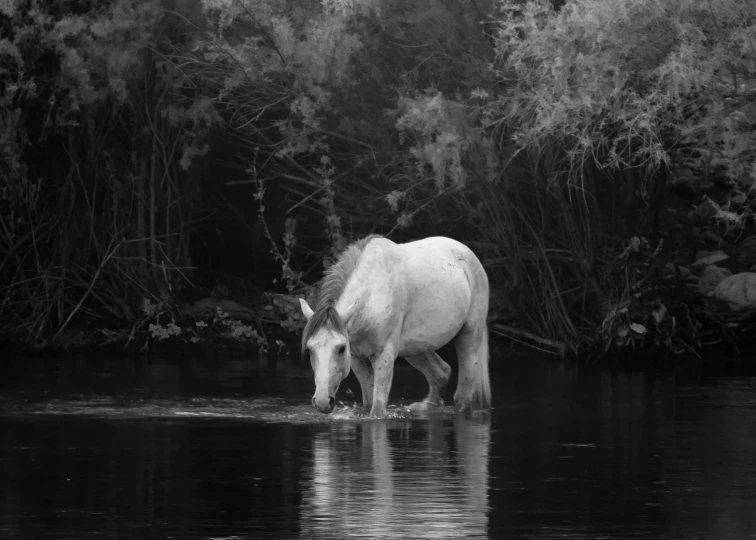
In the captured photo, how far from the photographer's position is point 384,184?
2122 cm

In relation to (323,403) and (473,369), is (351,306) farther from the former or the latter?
(473,369)

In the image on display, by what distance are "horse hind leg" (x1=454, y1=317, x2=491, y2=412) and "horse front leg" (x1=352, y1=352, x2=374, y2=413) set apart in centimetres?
94

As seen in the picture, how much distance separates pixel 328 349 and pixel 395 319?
1.10 meters

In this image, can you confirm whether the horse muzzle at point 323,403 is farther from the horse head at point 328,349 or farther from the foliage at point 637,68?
the foliage at point 637,68

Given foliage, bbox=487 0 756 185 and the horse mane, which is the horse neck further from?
foliage, bbox=487 0 756 185

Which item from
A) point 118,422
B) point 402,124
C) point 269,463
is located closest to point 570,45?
point 402,124

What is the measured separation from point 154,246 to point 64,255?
1.16 metres

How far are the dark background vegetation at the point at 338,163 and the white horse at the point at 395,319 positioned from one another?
3.21 meters

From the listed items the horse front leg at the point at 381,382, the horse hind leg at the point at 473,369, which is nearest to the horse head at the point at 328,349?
the horse front leg at the point at 381,382

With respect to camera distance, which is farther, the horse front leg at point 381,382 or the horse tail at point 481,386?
the horse tail at point 481,386

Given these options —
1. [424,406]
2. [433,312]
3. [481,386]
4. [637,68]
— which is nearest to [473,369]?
[481,386]

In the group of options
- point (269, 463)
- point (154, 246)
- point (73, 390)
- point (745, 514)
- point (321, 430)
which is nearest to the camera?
point (745, 514)

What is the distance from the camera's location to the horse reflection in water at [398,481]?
770 centimetres

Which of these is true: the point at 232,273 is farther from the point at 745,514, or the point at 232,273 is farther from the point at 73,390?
the point at 745,514
